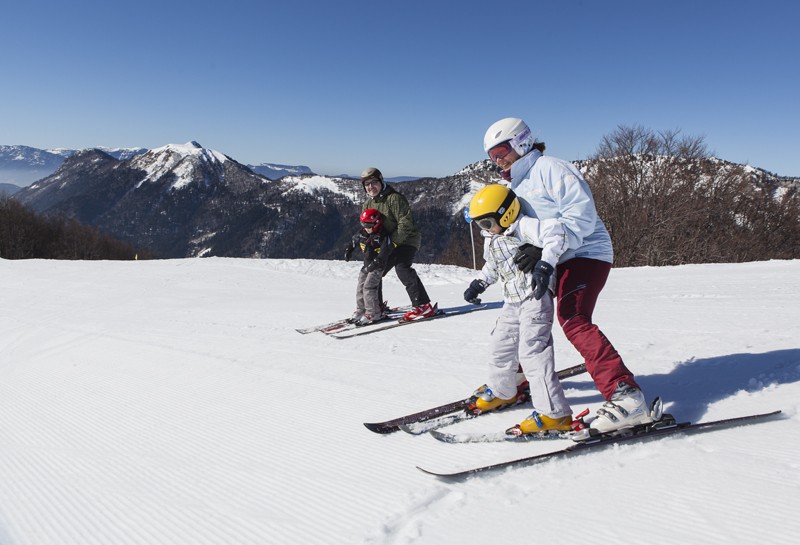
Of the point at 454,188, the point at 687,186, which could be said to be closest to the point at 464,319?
the point at 687,186

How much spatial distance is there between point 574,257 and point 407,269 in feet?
13.2

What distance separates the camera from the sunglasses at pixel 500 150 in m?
3.17

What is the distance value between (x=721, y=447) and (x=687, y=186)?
101 ft

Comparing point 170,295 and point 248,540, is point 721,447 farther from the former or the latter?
point 170,295

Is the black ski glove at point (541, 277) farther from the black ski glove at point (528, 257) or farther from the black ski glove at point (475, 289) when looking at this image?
the black ski glove at point (475, 289)

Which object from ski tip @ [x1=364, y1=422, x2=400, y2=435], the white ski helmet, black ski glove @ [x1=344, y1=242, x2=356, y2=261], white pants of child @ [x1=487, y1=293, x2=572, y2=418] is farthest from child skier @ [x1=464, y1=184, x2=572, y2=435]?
black ski glove @ [x1=344, y1=242, x2=356, y2=261]

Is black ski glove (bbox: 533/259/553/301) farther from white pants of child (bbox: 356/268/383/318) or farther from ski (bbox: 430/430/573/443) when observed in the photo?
white pants of child (bbox: 356/268/383/318)

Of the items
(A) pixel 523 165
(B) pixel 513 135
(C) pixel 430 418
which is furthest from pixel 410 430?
(B) pixel 513 135

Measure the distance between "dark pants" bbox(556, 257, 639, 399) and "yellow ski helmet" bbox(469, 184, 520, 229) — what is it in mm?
492

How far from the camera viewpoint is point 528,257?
2.82 meters

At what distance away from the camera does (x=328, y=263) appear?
16.0 m

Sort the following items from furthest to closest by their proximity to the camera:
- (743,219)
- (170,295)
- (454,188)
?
(454,188) < (743,219) < (170,295)

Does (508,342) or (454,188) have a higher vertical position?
(454,188)

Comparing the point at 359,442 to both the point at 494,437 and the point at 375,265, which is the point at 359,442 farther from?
the point at 375,265
